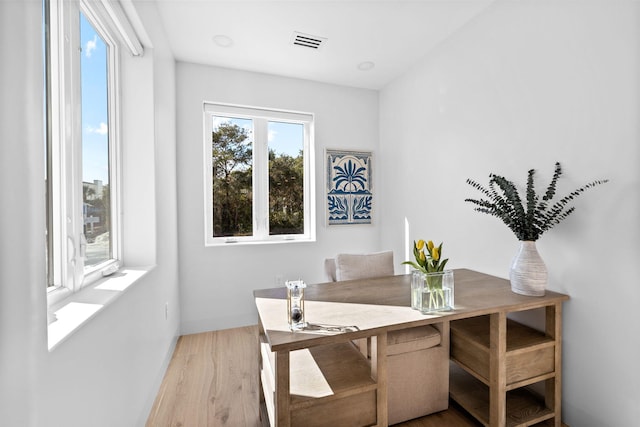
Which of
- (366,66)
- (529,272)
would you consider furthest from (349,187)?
(529,272)

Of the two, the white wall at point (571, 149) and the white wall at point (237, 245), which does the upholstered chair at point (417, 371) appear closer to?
the white wall at point (571, 149)

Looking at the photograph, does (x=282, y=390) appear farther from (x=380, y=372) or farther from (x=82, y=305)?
(x=82, y=305)

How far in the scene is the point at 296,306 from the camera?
48.3 inches

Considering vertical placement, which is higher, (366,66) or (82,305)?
(366,66)

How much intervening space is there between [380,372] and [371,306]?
0.30 m

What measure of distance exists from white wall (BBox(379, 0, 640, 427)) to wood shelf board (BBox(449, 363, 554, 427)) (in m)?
0.17

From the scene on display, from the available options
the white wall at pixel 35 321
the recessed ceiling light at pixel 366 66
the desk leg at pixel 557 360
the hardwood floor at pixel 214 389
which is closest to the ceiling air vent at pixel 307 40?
the recessed ceiling light at pixel 366 66

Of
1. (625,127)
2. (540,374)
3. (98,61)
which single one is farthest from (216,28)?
(540,374)

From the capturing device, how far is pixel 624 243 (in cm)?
138

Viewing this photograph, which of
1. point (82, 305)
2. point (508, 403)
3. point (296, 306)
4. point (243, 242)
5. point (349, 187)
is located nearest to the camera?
point (82, 305)

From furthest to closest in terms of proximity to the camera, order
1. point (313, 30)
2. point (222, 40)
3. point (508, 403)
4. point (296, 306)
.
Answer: point (222, 40) < point (313, 30) < point (508, 403) < point (296, 306)

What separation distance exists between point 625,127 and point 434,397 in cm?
170

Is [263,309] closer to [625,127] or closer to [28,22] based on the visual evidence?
[28,22]

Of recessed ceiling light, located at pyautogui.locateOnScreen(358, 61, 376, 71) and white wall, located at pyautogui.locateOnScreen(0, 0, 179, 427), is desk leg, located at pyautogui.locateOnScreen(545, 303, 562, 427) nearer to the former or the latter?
white wall, located at pyautogui.locateOnScreen(0, 0, 179, 427)
